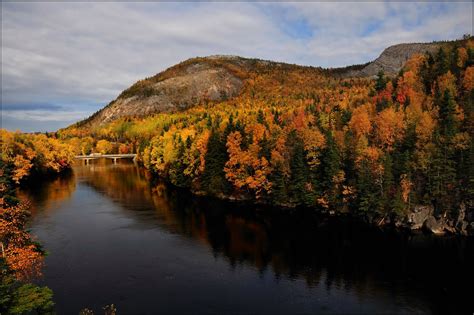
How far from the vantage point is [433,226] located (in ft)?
196

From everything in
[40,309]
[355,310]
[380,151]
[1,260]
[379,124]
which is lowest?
[355,310]

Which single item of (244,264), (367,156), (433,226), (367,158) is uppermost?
(367,156)

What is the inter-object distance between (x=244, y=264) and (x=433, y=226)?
1195 inches

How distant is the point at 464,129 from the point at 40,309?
6585cm

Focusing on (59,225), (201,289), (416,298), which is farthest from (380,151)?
(59,225)

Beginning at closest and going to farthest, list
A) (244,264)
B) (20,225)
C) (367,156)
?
(20,225)
(244,264)
(367,156)

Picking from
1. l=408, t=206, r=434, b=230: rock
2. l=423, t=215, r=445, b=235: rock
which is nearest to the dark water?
l=423, t=215, r=445, b=235: rock

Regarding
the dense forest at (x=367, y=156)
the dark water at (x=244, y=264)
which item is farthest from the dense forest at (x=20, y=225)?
the dense forest at (x=367, y=156)

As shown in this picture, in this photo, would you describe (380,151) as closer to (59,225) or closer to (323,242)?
(323,242)

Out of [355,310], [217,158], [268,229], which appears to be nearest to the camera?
[355,310]

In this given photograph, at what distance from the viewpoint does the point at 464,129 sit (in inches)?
2603

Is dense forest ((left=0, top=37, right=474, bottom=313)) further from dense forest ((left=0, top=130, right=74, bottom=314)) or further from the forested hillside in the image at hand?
dense forest ((left=0, top=130, right=74, bottom=314))

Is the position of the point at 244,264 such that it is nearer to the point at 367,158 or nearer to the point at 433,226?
the point at 367,158

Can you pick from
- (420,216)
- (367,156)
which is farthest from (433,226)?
(367,156)
